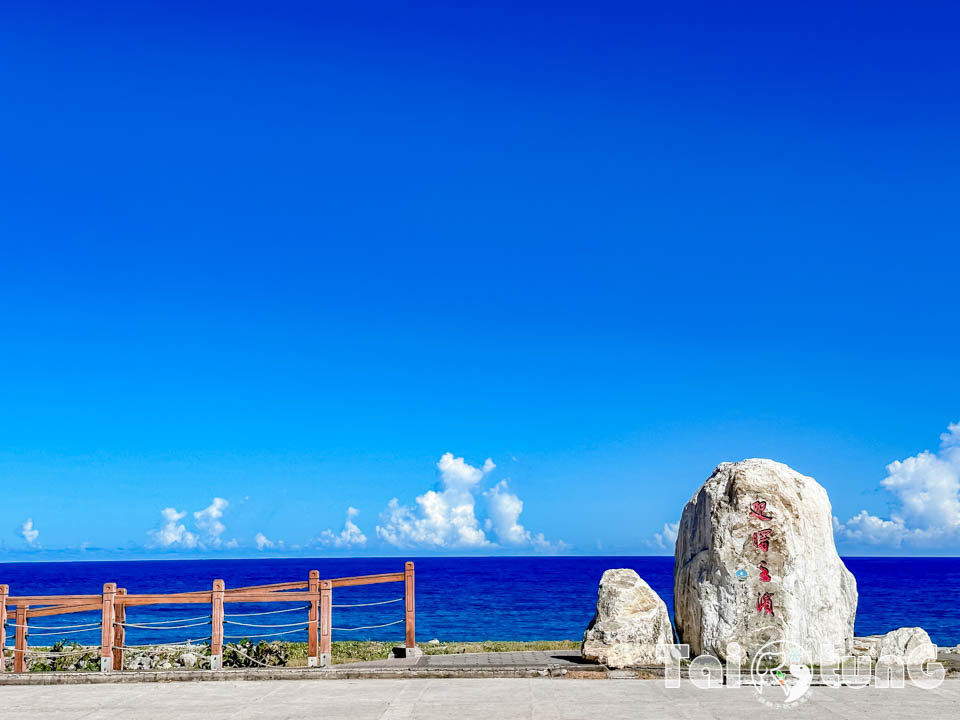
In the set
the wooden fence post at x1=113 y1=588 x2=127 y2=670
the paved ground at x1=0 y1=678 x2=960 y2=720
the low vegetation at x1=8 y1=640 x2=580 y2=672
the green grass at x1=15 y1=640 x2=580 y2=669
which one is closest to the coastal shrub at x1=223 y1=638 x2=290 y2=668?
the low vegetation at x1=8 y1=640 x2=580 y2=672

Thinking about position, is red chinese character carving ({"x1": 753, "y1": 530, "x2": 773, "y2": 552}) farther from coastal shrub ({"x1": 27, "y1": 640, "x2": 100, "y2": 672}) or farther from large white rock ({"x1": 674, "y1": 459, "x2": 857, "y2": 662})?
coastal shrub ({"x1": 27, "y1": 640, "x2": 100, "y2": 672})

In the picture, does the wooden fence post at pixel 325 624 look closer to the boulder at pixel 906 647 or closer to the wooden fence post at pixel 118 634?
the wooden fence post at pixel 118 634

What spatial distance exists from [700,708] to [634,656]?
381cm

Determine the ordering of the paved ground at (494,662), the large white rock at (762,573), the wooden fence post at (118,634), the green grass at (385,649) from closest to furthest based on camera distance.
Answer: the paved ground at (494,662), the large white rock at (762,573), the wooden fence post at (118,634), the green grass at (385,649)

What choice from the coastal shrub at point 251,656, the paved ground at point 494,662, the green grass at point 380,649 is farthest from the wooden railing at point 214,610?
the green grass at point 380,649

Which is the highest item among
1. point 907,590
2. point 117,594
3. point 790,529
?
point 790,529

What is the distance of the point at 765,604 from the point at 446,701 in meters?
6.40

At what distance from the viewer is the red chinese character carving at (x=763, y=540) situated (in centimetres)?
1563

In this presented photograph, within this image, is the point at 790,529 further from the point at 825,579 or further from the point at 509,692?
the point at 509,692

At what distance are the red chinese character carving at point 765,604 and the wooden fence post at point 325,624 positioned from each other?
24.8 feet

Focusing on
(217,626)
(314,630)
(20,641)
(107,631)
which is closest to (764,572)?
(314,630)

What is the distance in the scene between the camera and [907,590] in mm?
84812

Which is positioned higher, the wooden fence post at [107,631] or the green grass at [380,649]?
the wooden fence post at [107,631]

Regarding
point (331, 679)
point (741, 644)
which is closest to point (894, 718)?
point (741, 644)
